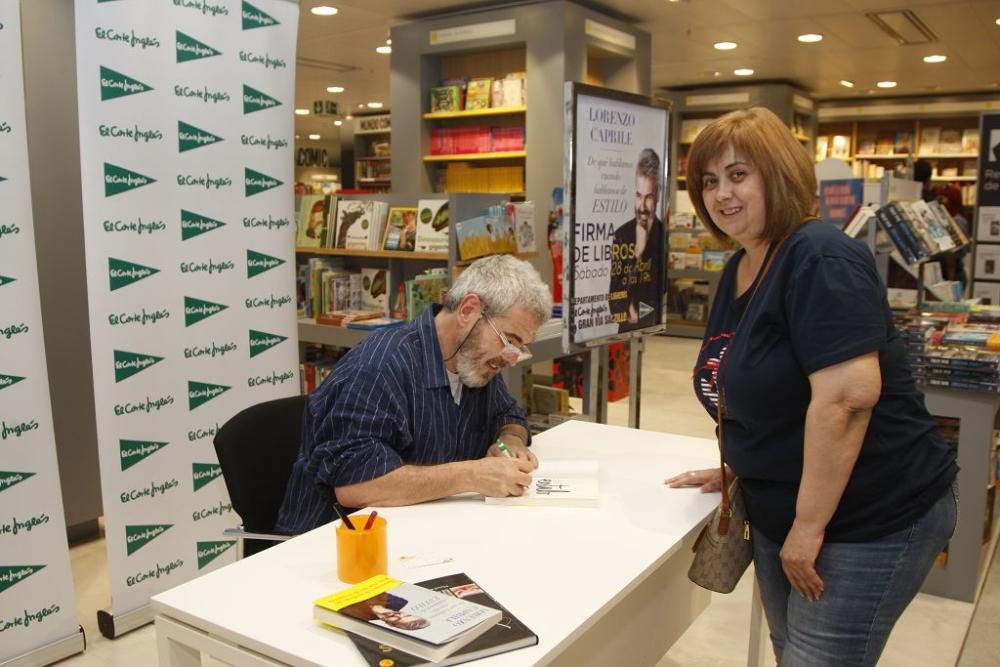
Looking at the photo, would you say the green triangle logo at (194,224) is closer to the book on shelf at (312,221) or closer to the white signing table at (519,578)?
the white signing table at (519,578)

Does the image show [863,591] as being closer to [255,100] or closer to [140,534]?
[140,534]

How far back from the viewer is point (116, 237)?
8.89 feet

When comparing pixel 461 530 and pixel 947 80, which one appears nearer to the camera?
pixel 461 530

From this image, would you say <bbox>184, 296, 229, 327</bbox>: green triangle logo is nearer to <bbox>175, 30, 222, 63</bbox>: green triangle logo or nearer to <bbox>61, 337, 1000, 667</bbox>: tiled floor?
<bbox>175, 30, 222, 63</bbox>: green triangle logo

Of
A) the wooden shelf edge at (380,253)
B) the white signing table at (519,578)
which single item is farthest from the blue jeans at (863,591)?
the wooden shelf edge at (380,253)

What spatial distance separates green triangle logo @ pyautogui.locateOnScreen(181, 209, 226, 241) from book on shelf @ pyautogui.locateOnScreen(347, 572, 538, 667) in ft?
6.46

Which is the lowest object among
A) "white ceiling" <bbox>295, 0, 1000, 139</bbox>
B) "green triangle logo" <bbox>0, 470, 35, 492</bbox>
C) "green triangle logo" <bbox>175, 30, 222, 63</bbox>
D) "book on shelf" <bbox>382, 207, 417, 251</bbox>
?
"green triangle logo" <bbox>0, 470, 35, 492</bbox>

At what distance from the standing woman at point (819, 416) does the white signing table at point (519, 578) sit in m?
0.30

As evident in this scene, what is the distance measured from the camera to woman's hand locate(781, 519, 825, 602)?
149 cm

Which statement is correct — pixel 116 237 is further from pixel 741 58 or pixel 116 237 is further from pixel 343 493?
pixel 741 58

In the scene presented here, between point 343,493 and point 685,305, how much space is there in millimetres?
8119

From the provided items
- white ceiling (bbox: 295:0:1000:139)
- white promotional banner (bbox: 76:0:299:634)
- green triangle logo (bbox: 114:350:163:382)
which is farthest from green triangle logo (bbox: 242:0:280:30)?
white ceiling (bbox: 295:0:1000:139)

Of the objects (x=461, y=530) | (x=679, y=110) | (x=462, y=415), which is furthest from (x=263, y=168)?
(x=679, y=110)

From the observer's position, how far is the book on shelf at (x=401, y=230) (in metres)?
4.25
